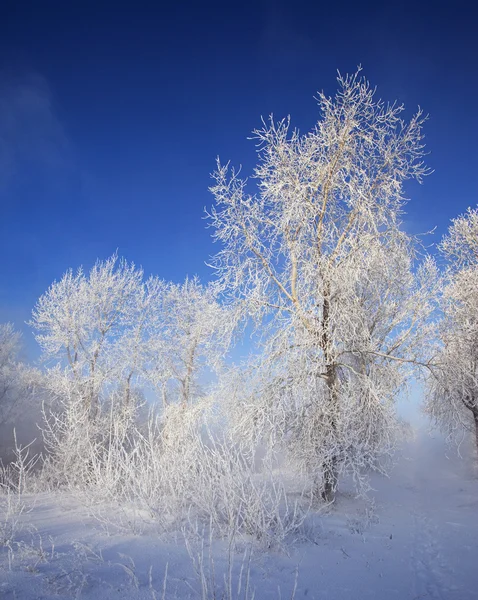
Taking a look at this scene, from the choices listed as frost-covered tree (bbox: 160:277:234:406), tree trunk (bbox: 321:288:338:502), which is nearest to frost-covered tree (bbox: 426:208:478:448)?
tree trunk (bbox: 321:288:338:502)

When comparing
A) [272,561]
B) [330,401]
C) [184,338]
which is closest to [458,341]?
[330,401]

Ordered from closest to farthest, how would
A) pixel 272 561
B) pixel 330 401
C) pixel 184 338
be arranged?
pixel 272 561 → pixel 330 401 → pixel 184 338

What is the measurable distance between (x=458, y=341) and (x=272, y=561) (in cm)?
716

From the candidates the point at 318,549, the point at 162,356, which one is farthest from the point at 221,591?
the point at 162,356

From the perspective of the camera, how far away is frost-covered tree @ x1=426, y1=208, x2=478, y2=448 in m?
7.67

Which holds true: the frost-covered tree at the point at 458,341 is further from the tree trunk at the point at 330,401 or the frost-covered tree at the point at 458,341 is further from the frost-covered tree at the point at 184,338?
the frost-covered tree at the point at 184,338

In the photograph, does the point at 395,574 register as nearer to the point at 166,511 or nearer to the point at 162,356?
the point at 166,511

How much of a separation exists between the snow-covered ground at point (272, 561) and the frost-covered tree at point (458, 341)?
287cm

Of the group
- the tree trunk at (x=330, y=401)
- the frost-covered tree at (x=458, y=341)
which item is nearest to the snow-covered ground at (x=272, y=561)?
the tree trunk at (x=330, y=401)

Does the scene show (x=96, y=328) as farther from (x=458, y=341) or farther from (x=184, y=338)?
(x=458, y=341)

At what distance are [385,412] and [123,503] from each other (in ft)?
18.0

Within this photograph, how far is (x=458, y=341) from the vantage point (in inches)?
336

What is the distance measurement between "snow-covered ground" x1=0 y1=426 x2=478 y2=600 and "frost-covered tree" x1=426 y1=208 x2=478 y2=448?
2.87 metres

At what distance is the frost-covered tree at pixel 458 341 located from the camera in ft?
25.2
